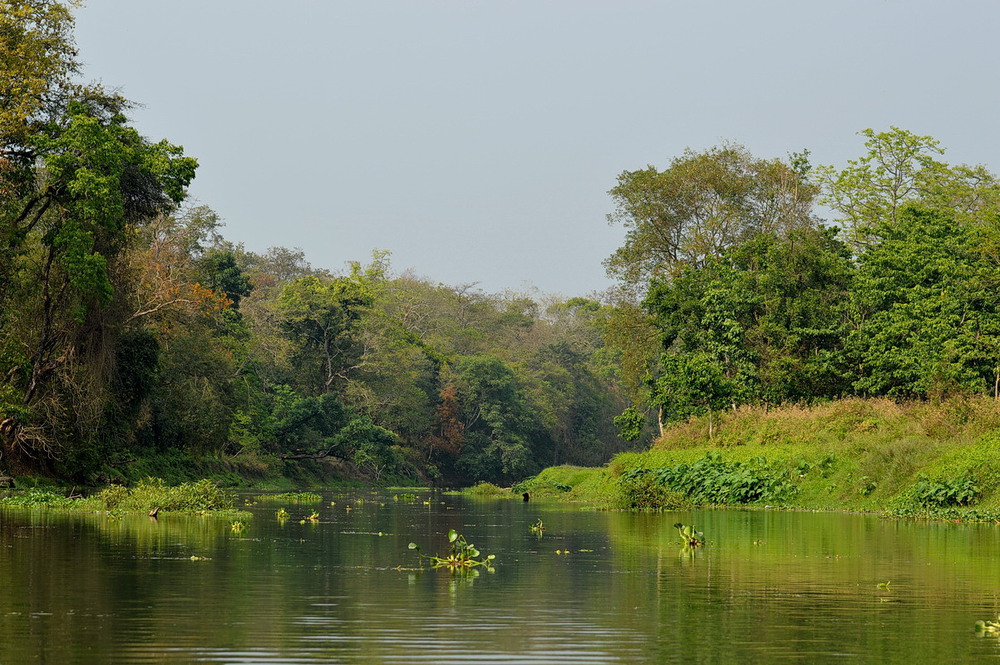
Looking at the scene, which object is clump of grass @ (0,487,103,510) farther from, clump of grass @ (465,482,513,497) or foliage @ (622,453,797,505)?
clump of grass @ (465,482,513,497)

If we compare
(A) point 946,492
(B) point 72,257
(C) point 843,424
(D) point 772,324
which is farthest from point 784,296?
(B) point 72,257

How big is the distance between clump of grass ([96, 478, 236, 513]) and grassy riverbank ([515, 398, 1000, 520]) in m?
12.7

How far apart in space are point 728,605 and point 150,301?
31463 millimetres

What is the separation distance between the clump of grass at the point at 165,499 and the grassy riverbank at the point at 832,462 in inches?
501

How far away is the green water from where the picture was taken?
10.8 m

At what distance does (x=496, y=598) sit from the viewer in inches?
577

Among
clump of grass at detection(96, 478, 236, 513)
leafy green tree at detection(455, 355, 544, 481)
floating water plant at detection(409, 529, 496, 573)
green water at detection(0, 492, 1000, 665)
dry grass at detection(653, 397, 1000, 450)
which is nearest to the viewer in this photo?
green water at detection(0, 492, 1000, 665)

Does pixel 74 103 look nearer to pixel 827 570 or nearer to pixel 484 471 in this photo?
pixel 827 570

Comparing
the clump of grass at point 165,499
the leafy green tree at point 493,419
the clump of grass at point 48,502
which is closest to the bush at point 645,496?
the clump of grass at point 165,499

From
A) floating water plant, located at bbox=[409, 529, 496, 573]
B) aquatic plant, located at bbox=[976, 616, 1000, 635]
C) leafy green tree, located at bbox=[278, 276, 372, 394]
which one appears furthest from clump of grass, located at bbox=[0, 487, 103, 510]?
leafy green tree, located at bbox=[278, 276, 372, 394]

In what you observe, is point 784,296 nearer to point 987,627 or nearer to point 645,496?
point 645,496

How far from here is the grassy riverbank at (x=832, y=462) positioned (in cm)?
3294

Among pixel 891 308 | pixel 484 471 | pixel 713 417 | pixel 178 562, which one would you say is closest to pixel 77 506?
pixel 178 562

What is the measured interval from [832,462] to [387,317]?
51.1 meters
